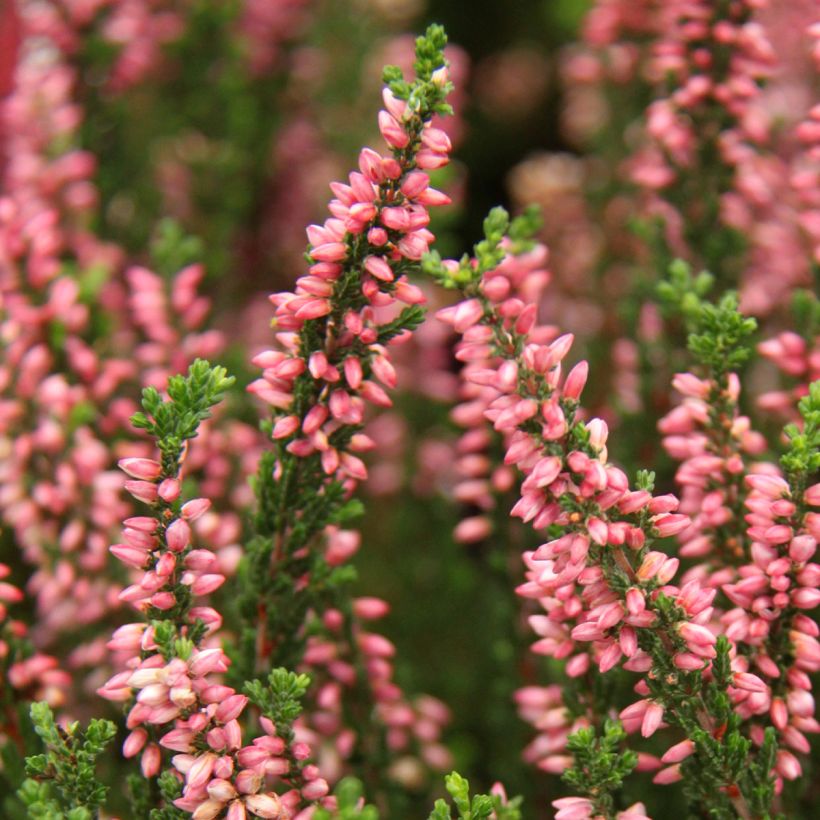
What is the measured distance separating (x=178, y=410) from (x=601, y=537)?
1.26ft

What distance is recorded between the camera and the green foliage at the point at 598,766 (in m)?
0.86

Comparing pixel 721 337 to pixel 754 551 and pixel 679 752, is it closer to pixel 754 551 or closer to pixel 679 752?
pixel 754 551

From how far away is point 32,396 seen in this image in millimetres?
1256

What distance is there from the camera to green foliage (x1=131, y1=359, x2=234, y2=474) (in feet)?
2.82

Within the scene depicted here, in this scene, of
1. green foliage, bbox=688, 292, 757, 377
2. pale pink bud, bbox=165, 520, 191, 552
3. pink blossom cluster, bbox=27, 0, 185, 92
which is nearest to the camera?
pale pink bud, bbox=165, 520, 191, 552

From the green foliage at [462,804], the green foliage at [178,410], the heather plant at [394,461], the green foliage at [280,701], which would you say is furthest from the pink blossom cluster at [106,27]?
the green foliage at [462,804]

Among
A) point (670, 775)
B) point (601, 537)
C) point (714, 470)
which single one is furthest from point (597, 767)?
point (714, 470)

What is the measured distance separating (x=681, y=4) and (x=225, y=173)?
91 cm

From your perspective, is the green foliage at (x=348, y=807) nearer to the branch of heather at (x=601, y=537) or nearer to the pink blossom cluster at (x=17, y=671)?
Result: the branch of heather at (x=601, y=537)

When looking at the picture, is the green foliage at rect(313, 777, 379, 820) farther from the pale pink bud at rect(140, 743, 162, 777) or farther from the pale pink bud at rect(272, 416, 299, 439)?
the pale pink bud at rect(272, 416, 299, 439)

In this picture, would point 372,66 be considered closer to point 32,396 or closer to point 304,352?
point 32,396

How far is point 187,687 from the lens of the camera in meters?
0.81

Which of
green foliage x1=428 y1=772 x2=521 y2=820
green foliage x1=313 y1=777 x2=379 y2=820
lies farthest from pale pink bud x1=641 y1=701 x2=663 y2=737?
green foliage x1=313 y1=777 x2=379 y2=820

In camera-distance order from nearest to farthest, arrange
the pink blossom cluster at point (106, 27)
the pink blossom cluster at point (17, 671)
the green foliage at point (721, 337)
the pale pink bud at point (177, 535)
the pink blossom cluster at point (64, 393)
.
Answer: the pale pink bud at point (177, 535), the green foliage at point (721, 337), the pink blossom cluster at point (17, 671), the pink blossom cluster at point (64, 393), the pink blossom cluster at point (106, 27)
